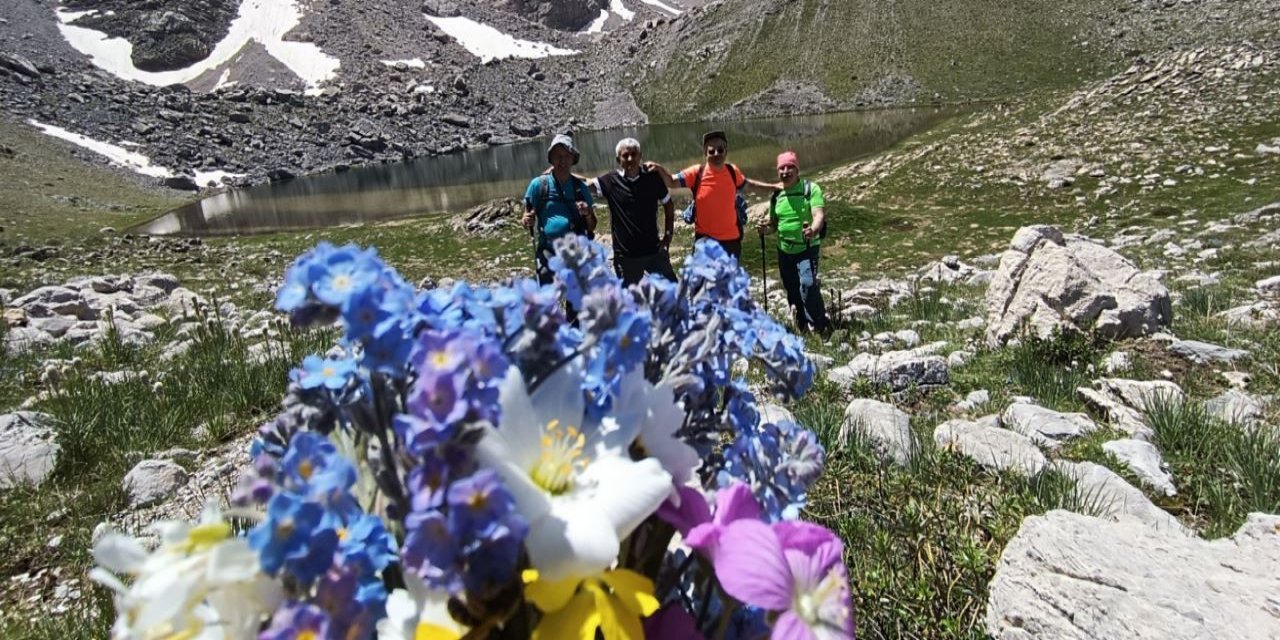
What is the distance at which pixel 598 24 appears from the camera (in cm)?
17162

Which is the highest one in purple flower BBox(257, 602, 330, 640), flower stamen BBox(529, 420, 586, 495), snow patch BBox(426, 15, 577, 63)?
snow patch BBox(426, 15, 577, 63)

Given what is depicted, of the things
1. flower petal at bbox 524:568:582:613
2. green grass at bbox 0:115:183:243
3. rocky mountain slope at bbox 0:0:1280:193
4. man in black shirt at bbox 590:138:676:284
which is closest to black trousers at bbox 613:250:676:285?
man in black shirt at bbox 590:138:676:284

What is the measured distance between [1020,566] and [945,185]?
21.7 m

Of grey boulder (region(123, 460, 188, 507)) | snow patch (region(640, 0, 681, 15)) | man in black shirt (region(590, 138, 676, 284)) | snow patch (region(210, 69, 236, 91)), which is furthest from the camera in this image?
snow patch (region(640, 0, 681, 15))

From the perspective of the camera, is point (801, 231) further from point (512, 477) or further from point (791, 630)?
point (512, 477)

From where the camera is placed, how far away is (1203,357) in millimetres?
6523

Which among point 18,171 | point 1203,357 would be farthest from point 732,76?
point 1203,357

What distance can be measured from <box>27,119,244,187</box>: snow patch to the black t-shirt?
68849 mm

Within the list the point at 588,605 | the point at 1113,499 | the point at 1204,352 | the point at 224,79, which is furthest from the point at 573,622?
the point at 224,79

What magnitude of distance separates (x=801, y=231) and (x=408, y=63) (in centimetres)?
12845

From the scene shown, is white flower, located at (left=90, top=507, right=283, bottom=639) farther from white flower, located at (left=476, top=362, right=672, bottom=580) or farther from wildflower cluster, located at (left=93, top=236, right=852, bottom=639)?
white flower, located at (left=476, top=362, right=672, bottom=580)

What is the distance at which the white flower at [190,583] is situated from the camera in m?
0.86

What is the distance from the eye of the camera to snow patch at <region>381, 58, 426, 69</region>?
121 meters

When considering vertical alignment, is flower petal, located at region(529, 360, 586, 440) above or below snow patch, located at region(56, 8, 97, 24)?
below
